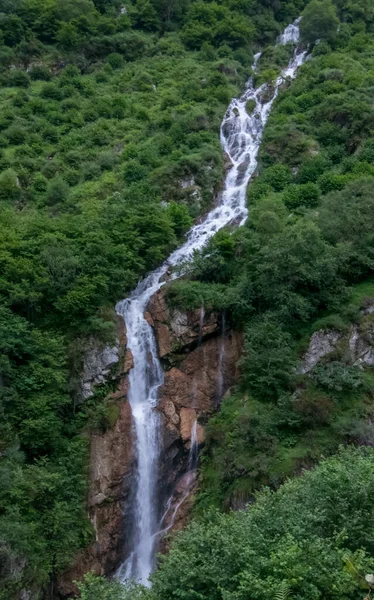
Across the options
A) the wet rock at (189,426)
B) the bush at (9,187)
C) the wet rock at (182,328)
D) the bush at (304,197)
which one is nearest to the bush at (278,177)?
the bush at (304,197)

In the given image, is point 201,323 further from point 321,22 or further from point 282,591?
point 321,22

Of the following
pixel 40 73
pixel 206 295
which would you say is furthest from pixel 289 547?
pixel 40 73

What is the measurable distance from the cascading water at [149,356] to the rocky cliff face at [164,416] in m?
0.34

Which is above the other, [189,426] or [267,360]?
[267,360]

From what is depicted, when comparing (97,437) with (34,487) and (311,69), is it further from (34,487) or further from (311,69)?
(311,69)

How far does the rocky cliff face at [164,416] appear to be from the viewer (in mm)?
17266

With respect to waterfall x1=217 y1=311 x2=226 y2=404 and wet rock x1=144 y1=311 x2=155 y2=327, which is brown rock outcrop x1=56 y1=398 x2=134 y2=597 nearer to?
waterfall x1=217 y1=311 x2=226 y2=404

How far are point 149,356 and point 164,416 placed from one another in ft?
9.36

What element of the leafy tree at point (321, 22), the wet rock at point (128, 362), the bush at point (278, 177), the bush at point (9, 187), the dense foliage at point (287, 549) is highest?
the leafy tree at point (321, 22)

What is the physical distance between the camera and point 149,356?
21125 millimetres

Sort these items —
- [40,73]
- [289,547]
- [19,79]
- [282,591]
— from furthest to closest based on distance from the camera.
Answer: [40,73]
[19,79]
[289,547]
[282,591]

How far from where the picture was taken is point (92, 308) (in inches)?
810

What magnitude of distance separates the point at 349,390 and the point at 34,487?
11108 millimetres

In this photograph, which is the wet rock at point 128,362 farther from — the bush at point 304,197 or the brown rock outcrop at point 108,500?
the bush at point 304,197
